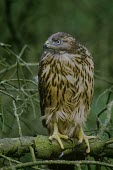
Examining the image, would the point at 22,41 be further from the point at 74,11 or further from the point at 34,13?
the point at 74,11

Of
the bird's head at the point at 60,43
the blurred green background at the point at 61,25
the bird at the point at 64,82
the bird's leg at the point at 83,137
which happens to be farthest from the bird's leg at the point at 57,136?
the blurred green background at the point at 61,25

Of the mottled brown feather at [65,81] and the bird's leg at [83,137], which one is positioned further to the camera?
the mottled brown feather at [65,81]

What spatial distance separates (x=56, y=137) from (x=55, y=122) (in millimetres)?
545

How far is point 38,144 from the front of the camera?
14.3ft

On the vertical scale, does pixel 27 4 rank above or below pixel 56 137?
above

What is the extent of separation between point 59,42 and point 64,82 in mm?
309

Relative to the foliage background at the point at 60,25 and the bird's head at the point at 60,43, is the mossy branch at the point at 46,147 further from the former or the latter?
the foliage background at the point at 60,25

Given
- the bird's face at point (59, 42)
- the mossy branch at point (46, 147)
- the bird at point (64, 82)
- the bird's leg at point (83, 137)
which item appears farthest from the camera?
the bird at point (64, 82)

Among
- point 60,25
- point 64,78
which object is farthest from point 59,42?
point 60,25

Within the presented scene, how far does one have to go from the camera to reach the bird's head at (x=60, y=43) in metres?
5.07

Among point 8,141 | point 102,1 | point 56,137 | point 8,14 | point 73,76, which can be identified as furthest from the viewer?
point 102,1

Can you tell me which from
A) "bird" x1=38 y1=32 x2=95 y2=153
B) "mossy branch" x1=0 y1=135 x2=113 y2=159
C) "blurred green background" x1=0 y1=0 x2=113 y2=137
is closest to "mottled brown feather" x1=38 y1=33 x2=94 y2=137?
"bird" x1=38 y1=32 x2=95 y2=153

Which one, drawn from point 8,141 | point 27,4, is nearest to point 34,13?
point 27,4

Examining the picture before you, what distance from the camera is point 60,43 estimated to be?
518 cm
